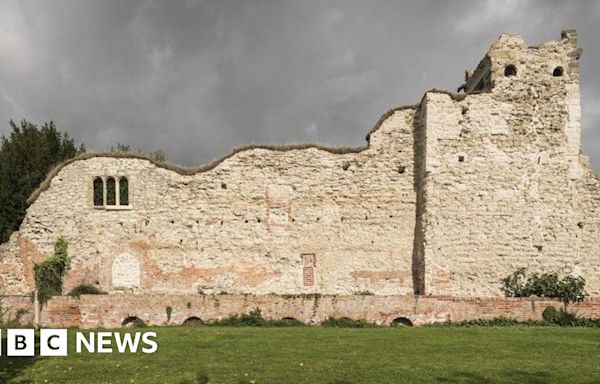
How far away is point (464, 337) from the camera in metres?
14.2

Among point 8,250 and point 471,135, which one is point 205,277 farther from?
point 471,135

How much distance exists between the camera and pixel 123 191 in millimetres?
24312

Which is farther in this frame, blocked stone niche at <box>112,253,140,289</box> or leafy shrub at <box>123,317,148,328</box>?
blocked stone niche at <box>112,253,140,289</box>

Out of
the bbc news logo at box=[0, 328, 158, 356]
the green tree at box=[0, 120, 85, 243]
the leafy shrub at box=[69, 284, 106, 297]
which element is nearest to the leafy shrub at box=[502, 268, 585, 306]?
the bbc news logo at box=[0, 328, 158, 356]

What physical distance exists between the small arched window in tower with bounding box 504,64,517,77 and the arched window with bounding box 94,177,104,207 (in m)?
18.1

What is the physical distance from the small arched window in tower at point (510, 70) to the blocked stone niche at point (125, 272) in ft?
57.8

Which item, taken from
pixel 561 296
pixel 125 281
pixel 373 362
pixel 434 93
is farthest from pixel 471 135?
pixel 125 281

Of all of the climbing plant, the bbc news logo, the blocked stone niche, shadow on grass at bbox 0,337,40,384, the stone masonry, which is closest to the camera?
shadow on grass at bbox 0,337,40,384

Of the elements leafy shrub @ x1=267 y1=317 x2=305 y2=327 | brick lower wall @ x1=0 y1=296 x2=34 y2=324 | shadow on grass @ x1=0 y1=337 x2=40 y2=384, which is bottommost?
leafy shrub @ x1=267 y1=317 x2=305 y2=327

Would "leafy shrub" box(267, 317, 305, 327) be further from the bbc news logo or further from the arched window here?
the arched window

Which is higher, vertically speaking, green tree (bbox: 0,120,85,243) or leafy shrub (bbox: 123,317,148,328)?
green tree (bbox: 0,120,85,243)

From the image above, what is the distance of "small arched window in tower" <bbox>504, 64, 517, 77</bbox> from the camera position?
22.3m

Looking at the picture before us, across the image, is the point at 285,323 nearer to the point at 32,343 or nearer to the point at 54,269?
the point at 32,343

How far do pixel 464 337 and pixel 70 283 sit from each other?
54.0 ft
